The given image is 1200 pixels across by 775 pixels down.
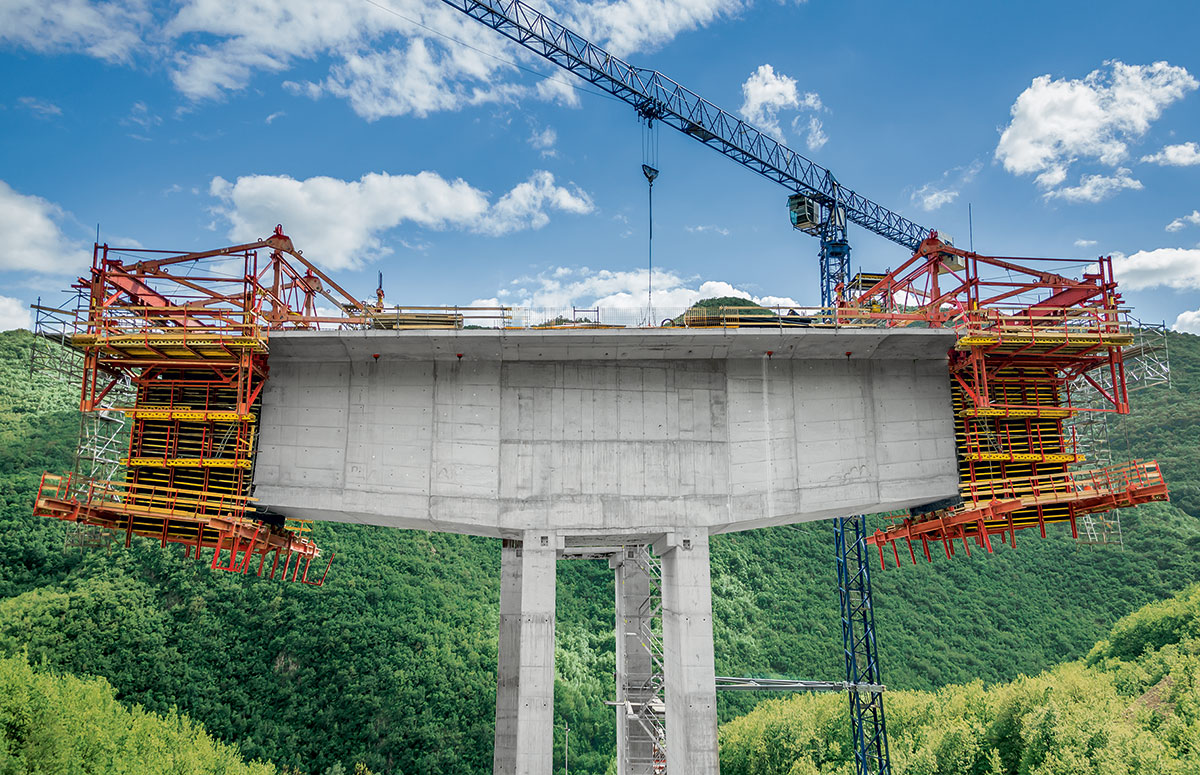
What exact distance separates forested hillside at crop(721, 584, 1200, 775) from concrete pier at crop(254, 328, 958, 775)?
527 inches

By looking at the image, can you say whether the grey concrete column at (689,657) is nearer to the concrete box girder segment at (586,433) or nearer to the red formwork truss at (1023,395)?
the concrete box girder segment at (586,433)

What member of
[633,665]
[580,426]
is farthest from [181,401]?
[633,665]

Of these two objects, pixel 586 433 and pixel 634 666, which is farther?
pixel 634 666

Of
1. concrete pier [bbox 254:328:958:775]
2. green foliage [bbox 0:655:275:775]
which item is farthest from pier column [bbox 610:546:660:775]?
green foliage [bbox 0:655:275:775]

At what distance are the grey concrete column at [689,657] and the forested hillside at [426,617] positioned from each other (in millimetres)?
28052

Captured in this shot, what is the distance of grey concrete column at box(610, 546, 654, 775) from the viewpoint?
3416 cm

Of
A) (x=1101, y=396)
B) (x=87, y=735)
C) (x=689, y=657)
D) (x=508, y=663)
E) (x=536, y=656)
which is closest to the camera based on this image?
(x=536, y=656)

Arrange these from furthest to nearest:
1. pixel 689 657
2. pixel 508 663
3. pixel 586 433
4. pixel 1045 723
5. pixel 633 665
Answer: pixel 633 665 < pixel 508 663 < pixel 1045 723 < pixel 586 433 < pixel 689 657

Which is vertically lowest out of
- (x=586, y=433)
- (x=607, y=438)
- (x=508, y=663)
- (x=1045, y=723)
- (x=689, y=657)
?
(x=1045, y=723)

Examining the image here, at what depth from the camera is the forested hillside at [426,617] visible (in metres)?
40.7

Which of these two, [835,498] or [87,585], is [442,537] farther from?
[835,498]

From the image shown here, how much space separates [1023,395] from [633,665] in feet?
66.8

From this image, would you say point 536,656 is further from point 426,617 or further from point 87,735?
point 426,617

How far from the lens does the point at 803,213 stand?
152ft
